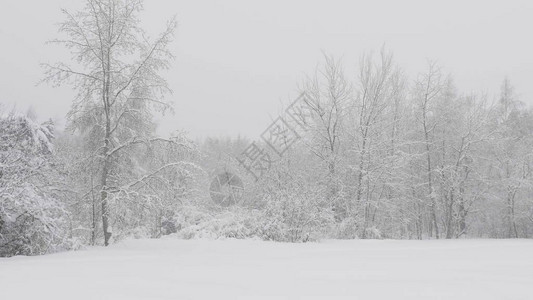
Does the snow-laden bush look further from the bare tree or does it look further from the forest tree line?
the bare tree

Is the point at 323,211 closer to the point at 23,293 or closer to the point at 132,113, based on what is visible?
the point at 132,113

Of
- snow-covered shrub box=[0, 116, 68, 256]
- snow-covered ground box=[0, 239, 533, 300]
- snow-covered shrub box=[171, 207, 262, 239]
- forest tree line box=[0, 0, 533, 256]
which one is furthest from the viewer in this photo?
snow-covered shrub box=[171, 207, 262, 239]

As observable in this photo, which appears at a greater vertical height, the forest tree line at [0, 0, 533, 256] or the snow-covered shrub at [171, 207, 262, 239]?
the forest tree line at [0, 0, 533, 256]

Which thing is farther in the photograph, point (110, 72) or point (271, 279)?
point (110, 72)

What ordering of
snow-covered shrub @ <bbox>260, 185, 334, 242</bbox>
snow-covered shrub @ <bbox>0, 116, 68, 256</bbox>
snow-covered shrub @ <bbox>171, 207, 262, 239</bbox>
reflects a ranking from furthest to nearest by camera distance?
snow-covered shrub @ <bbox>171, 207, 262, 239</bbox>, snow-covered shrub @ <bbox>260, 185, 334, 242</bbox>, snow-covered shrub @ <bbox>0, 116, 68, 256</bbox>

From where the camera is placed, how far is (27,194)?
823cm

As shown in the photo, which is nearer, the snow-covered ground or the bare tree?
the snow-covered ground

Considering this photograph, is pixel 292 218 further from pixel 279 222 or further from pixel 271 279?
pixel 271 279

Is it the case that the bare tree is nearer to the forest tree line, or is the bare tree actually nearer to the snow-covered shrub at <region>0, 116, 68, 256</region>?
the forest tree line

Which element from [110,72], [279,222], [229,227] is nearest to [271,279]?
[279,222]

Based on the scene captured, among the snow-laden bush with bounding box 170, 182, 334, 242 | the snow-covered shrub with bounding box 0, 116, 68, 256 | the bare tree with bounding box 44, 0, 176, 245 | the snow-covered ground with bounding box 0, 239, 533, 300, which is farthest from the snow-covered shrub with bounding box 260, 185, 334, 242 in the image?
the snow-covered shrub with bounding box 0, 116, 68, 256

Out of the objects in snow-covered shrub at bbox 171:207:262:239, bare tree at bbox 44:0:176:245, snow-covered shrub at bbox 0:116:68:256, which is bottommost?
snow-covered shrub at bbox 171:207:262:239

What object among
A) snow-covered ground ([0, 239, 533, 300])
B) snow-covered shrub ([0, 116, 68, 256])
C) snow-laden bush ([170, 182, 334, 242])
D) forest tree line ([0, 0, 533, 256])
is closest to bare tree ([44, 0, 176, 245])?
forest tree line ([0, 0, 533, 256])

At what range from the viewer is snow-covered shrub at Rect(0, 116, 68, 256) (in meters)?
8.23
